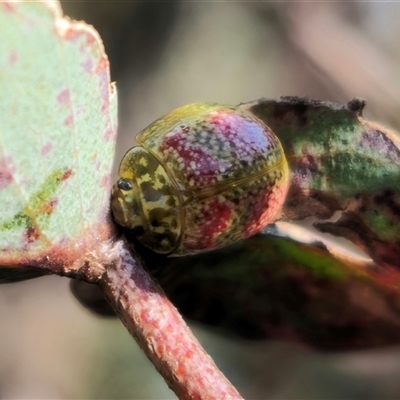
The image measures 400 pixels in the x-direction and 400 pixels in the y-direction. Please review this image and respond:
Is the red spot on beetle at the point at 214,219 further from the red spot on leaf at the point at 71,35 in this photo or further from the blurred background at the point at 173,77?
the blurred background at the point at 173,77

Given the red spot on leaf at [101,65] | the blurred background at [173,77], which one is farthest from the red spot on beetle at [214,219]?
the blurred background at [173,77]

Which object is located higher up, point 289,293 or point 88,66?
point 88,66

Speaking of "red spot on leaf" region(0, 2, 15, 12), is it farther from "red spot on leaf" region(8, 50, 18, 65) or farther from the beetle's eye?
the beetle's eye

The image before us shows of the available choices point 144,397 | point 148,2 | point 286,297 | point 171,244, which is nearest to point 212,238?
point 171,244

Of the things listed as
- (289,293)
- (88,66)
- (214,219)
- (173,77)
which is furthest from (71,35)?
(173,77)

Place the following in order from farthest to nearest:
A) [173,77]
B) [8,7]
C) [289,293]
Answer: [173,77] < [289,293] < [8,7]

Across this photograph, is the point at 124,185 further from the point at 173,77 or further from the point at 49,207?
the point at 173,77
